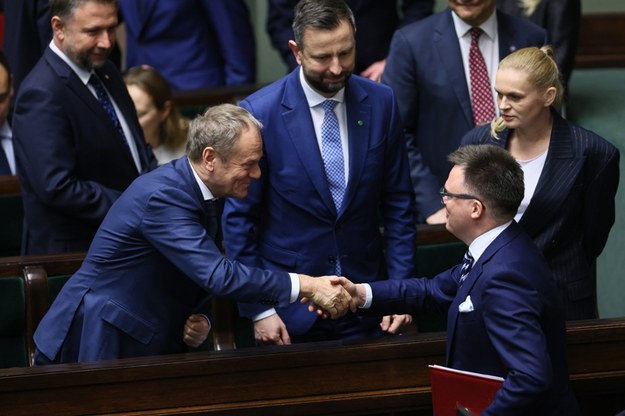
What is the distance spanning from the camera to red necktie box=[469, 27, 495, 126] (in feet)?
15.4

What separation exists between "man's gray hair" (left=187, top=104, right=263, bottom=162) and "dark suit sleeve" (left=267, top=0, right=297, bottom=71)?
199cm

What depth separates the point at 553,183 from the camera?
3.86 metres

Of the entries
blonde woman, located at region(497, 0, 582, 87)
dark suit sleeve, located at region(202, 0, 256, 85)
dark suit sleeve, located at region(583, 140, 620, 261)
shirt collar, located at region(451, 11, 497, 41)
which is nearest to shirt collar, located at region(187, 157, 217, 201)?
dark suit sleeve, located at region(583, 140, 620, 261)

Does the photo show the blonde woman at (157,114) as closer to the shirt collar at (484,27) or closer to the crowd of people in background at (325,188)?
the crowd of people in background at (325,188)

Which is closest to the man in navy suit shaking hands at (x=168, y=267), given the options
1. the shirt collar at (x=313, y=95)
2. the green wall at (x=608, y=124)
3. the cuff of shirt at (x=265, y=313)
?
the cuff of shirt at (x=265, y=313)

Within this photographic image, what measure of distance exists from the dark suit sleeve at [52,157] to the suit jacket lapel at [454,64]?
4.33 ft

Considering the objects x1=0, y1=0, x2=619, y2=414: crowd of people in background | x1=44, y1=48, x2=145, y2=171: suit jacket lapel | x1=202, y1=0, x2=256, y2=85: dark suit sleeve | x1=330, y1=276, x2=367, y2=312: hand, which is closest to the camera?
x1=0, y1=0, x2=619, y2=414: crowd of people in background

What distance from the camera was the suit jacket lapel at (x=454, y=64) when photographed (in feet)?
15.4

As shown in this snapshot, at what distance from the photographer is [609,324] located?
3.77 meters

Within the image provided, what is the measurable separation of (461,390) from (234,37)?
136 inches

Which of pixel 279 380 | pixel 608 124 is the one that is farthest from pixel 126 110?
pixel 608 124

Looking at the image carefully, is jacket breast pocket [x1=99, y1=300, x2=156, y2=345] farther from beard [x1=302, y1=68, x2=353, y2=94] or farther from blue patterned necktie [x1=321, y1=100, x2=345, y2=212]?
beard [x1=302, y1=68, x2=353, y2=94]

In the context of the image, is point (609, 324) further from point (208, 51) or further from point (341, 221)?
point (208, 51)

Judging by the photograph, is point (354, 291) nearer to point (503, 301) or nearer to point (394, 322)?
point (394, 322)
